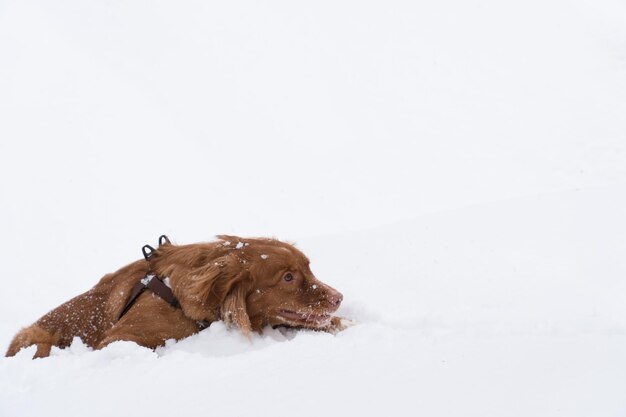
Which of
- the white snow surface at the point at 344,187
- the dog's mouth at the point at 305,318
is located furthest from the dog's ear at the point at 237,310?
the dog's mouth at the point at 305,318

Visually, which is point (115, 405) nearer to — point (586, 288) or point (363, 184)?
point (586, 288)

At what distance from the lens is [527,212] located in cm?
621

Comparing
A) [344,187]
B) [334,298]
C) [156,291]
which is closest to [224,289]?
[156,291]

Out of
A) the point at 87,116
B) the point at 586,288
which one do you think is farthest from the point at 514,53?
the point at 586,288

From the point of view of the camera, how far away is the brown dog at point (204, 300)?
151 inches

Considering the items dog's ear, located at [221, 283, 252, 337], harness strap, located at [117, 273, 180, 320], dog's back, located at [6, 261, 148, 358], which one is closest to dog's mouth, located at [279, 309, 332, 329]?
dog's ear, located at [221, 283, 252, 337]

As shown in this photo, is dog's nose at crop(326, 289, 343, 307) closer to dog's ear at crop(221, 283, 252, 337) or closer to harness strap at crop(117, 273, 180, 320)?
dog's ear at crop(221, 283, 252, 337)

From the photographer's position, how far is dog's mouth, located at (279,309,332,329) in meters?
4.00

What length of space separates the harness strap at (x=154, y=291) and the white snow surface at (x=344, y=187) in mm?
319

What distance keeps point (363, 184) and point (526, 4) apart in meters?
8.00

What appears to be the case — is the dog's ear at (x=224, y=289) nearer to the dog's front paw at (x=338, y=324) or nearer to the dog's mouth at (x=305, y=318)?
the dog's mouth at (x=305, y=318)

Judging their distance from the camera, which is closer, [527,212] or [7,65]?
[527,212]

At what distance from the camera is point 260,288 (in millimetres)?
4000

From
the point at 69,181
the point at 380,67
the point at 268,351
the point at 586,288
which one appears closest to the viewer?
the point at 268,351
